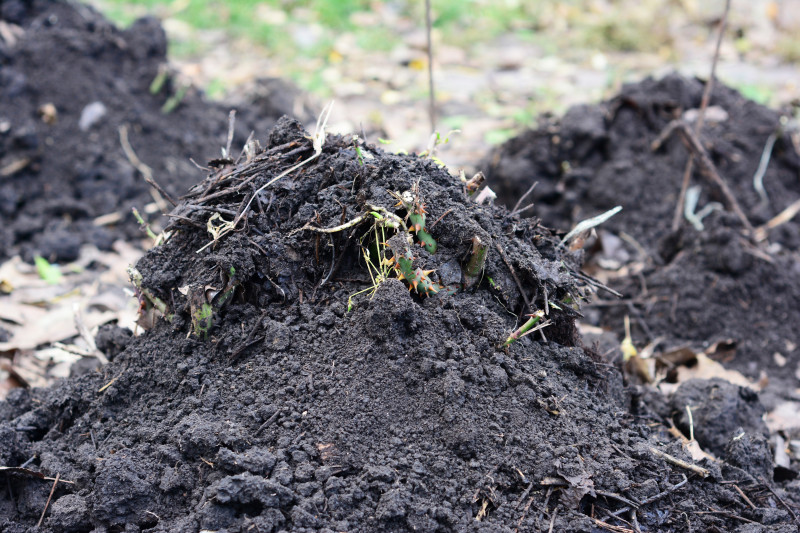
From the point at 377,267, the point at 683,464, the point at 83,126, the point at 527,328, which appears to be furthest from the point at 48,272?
the point at 683,464

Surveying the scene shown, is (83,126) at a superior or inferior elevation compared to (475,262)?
inferior

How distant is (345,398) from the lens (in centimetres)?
194

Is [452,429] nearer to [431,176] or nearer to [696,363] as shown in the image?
[431,176]

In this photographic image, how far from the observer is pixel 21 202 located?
4.72 metres

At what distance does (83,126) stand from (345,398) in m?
4.21

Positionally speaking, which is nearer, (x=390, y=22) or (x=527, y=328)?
(x=527, y=328)

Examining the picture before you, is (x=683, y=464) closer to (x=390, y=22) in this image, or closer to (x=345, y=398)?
(x=345, y=398)

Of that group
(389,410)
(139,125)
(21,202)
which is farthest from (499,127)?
(389,410)

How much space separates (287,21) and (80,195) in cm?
478

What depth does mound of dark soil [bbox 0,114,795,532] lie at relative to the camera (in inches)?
70.6

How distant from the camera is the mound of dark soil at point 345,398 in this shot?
1.79 meters

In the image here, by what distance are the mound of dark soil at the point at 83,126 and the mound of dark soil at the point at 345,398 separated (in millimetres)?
2495

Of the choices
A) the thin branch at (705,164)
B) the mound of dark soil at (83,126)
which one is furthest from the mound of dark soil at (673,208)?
the mound of dark soil at (83,126)

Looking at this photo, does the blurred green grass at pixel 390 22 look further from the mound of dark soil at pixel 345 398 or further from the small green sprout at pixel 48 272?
the mound of dark soil at pixel 345 398
